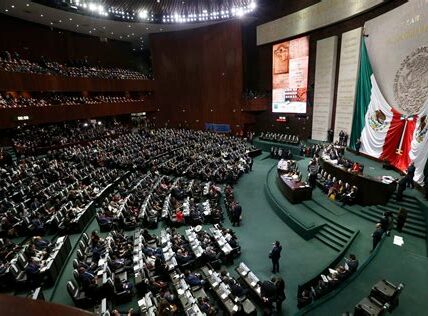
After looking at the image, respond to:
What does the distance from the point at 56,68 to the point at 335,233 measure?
27.9m

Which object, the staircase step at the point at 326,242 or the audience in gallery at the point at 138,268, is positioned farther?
the staircase step at the point at 326,242

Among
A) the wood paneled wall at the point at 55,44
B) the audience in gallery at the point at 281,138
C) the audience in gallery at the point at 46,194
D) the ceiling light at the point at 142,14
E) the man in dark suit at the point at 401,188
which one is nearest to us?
the man in dark suit at the point at 401,188

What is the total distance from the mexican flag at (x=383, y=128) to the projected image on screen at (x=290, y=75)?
6.86 metres

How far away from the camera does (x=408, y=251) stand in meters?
8.97

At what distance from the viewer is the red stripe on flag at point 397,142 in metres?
12.9

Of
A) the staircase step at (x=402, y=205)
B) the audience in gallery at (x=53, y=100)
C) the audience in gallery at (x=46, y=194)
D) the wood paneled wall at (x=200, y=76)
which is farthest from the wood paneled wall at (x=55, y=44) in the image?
the staircase step at (x=402, y=205)

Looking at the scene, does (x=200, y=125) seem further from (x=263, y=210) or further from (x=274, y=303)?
(x=274, y=303)

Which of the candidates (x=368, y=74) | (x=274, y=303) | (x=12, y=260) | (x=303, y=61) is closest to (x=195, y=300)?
(x=274, y=303)

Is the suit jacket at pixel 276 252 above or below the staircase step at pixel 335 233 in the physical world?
above

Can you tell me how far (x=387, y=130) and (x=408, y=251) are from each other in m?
7.81

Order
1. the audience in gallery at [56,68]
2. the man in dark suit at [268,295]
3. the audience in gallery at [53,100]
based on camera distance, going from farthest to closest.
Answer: the audience in gallery at [56,68] < the audience in gallery at [53,100] < the man in dark suit at [268,295]

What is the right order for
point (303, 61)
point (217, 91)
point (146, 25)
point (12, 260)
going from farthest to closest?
point (217, 91)
point (146, 25)
point (303, 61)
point (12, 260)

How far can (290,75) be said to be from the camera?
25188 millimetres

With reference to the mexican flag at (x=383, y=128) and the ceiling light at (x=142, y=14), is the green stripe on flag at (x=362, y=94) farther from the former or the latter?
the ceiling light at (x=142, y=14)
